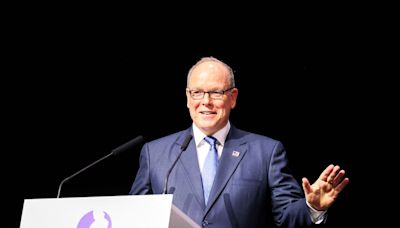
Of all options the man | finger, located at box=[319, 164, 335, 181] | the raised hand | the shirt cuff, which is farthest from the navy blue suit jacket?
finger, located at box=[319, 164, 335, 181]

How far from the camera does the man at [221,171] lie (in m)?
2.80

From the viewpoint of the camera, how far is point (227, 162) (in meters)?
2.93

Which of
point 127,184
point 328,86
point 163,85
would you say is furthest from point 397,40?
point 127,184

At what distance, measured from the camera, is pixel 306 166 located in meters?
3.75

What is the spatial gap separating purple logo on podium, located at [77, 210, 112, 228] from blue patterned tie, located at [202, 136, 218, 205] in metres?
0.89

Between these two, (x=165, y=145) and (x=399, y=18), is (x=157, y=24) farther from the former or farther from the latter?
(x=399, y=18)

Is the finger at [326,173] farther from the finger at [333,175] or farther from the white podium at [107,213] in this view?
the white podium at [107,213]

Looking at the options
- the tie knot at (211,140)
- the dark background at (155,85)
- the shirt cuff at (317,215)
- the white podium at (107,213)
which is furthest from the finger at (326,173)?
the dark background at (155,85)

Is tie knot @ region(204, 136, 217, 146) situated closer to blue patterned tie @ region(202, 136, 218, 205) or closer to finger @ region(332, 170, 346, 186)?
blue patterned tie @ region(202, 136, 218, 205)

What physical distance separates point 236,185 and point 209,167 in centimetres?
19

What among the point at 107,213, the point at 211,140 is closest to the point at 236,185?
the point at 211,140

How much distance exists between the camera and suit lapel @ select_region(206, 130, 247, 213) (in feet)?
9.29

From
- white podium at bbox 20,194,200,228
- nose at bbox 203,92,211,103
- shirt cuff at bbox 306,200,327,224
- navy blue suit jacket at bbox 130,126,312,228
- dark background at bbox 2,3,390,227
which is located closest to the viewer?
white podium at bbox 20,194,200,228

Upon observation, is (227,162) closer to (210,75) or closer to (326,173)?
(210,75)
